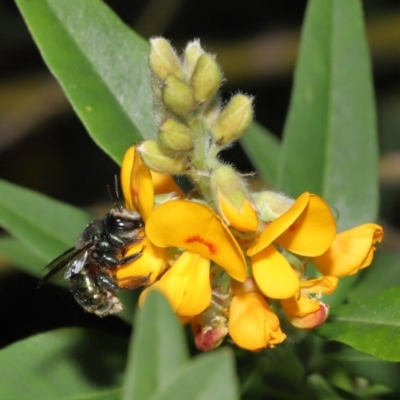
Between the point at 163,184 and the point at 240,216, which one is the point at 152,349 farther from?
the point at 163,184

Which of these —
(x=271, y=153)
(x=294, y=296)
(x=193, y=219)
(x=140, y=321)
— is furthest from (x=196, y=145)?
(x=271, y=153)

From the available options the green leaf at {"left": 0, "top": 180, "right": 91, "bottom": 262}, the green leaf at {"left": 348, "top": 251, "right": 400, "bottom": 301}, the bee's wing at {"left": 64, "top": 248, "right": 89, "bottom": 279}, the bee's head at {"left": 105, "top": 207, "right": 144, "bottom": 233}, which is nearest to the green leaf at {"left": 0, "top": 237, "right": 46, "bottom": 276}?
the green leaf at {"left": 0, "top": 180, "right": 91, "bottom": 262}

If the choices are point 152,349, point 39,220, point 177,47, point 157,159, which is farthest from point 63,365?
point 177,47

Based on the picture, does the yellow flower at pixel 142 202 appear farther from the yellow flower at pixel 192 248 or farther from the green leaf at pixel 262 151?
the green leaf at pixel 262 151

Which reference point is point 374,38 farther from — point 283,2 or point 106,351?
point 106,351

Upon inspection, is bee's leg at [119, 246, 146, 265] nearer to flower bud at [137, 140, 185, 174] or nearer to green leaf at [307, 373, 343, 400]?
flower bud at [137, 140, 185, 174]

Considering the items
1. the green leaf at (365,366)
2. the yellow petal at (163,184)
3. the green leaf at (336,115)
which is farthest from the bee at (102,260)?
the green leaf at (336,115)
